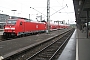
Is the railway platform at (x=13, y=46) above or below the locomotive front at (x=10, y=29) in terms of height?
below

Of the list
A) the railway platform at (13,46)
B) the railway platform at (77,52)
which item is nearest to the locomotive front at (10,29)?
the railway platform at (13,46)

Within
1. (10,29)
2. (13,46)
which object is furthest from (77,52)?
(10,29)

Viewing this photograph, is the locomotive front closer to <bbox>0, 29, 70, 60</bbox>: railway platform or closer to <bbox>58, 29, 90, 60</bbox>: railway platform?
<bbox>0, 29, 70, 60</bbox>: railway platform

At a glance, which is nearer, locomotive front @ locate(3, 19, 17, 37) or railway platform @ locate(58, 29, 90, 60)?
railway platform @ locate(58, 29, 90, 60)

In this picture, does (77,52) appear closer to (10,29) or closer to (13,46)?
(13,46)

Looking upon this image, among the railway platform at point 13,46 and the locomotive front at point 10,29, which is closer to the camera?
the railway platform at point 13,46

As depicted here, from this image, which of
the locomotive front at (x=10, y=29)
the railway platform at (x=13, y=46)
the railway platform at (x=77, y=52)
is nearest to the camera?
the railway platform at (x=77, y=52)

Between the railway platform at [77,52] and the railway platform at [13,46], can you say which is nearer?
the railway platform at [77,52]

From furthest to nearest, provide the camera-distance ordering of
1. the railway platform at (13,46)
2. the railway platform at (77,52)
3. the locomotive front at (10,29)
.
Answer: the locomotive front at (10,29) < the railway platform at (13,46) < the railway platform at (77,52)

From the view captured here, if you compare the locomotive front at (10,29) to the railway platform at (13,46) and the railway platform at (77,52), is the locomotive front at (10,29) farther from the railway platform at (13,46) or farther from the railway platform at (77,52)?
the railway platform at (77,52)

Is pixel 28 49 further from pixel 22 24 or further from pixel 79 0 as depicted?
pixel 22 24

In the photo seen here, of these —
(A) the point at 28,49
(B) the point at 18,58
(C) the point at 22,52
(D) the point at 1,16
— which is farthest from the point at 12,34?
(D) the point at 1,16

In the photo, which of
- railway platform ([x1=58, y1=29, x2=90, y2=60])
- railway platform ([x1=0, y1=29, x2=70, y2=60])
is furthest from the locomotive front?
railway platform ([x1=58, y1=29, x2=90, y2=60])

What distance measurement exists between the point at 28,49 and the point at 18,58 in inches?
116
